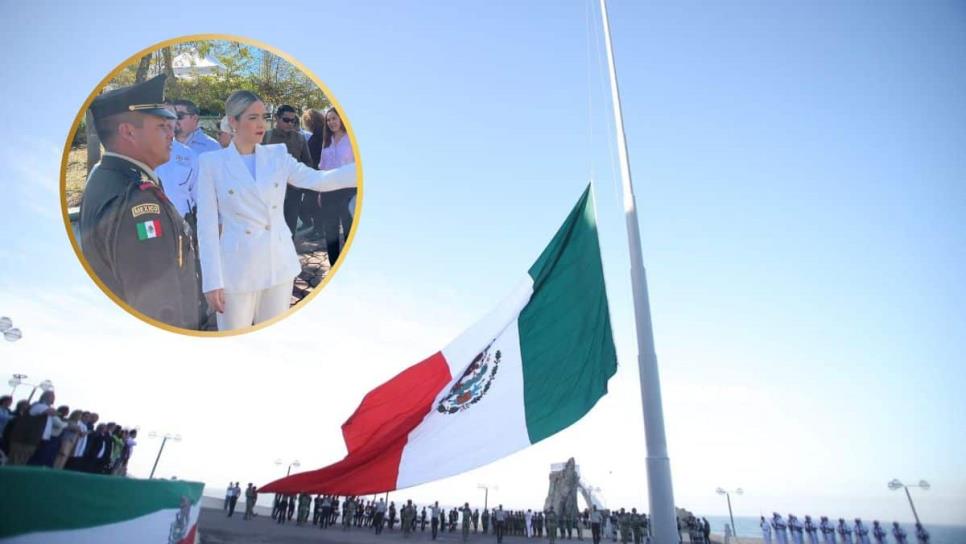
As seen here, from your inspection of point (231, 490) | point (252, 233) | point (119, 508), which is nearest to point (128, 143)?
point (252, 233)

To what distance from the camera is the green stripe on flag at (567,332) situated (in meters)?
6.29

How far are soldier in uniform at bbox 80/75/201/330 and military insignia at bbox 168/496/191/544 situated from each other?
9.14ft

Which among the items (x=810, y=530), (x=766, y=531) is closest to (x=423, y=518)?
(x=766, y=531)

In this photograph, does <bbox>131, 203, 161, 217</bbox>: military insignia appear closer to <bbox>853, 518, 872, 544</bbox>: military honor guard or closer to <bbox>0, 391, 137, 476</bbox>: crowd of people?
<bbox>0, 391, 137, 476</bbox>: crowd of people

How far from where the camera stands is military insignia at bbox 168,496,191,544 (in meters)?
7.39

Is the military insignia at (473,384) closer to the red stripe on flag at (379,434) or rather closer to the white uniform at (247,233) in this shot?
the red stripe on flag at (379,434)

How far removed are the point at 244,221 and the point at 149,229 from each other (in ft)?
4.66

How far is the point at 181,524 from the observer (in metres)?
7.89

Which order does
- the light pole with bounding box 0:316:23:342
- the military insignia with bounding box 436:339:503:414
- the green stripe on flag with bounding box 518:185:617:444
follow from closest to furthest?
the green stripe on flag with bounding box 518:185:617:444 → the military insignia with bounding box 436:339:503:414 → the light pole with bounding box 0:316:23:342

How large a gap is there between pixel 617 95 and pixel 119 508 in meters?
7.30

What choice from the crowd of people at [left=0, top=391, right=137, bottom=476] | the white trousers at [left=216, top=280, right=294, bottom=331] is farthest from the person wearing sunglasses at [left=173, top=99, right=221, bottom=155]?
the crowd of people at [left=0, top=391, right=137, bottom=476]

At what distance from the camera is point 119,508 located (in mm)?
5488

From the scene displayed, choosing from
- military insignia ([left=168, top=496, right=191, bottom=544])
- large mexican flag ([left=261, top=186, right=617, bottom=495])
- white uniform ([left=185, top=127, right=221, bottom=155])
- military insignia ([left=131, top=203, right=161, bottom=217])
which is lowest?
military insignia ([left=168, top=496, right=191, bottom=544])

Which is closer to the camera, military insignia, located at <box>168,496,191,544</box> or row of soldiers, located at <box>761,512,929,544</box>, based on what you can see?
military insignia, located at <box>168,496,191,544</box>
